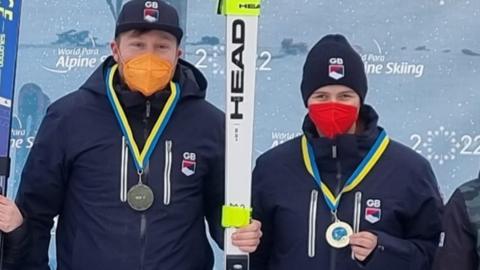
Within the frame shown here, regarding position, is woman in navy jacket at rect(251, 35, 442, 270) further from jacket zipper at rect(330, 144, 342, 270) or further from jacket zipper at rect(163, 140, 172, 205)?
jacket zipper at rect(163, 140, 172, 205)

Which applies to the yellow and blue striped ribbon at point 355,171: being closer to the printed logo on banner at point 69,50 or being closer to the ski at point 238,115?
the ski at point 238,115

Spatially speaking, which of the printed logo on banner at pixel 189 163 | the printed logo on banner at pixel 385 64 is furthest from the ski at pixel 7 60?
the printed logo on banner at pixel 385 64

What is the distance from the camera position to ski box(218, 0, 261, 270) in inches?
105

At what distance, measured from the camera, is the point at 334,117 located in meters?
2.68

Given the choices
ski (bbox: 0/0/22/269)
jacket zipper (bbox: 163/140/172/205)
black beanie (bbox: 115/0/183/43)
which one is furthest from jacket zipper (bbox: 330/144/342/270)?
ski (bbox: 0/0/22/269)

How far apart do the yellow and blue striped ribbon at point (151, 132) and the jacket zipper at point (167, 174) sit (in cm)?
4

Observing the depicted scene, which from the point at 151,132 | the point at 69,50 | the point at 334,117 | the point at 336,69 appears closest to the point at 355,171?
the point at 334,117

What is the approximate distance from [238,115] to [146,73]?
32 centimetres

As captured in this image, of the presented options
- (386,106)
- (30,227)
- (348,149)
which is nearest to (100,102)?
(30,227)

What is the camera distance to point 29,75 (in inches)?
150

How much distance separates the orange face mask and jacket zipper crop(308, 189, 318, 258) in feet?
1.98

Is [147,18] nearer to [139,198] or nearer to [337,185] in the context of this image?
[139,198]

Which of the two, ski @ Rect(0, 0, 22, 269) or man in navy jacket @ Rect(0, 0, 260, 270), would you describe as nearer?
man in navy jacket @ Rect(0, 0, 260, 270)

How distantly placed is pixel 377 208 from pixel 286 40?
1342mm
